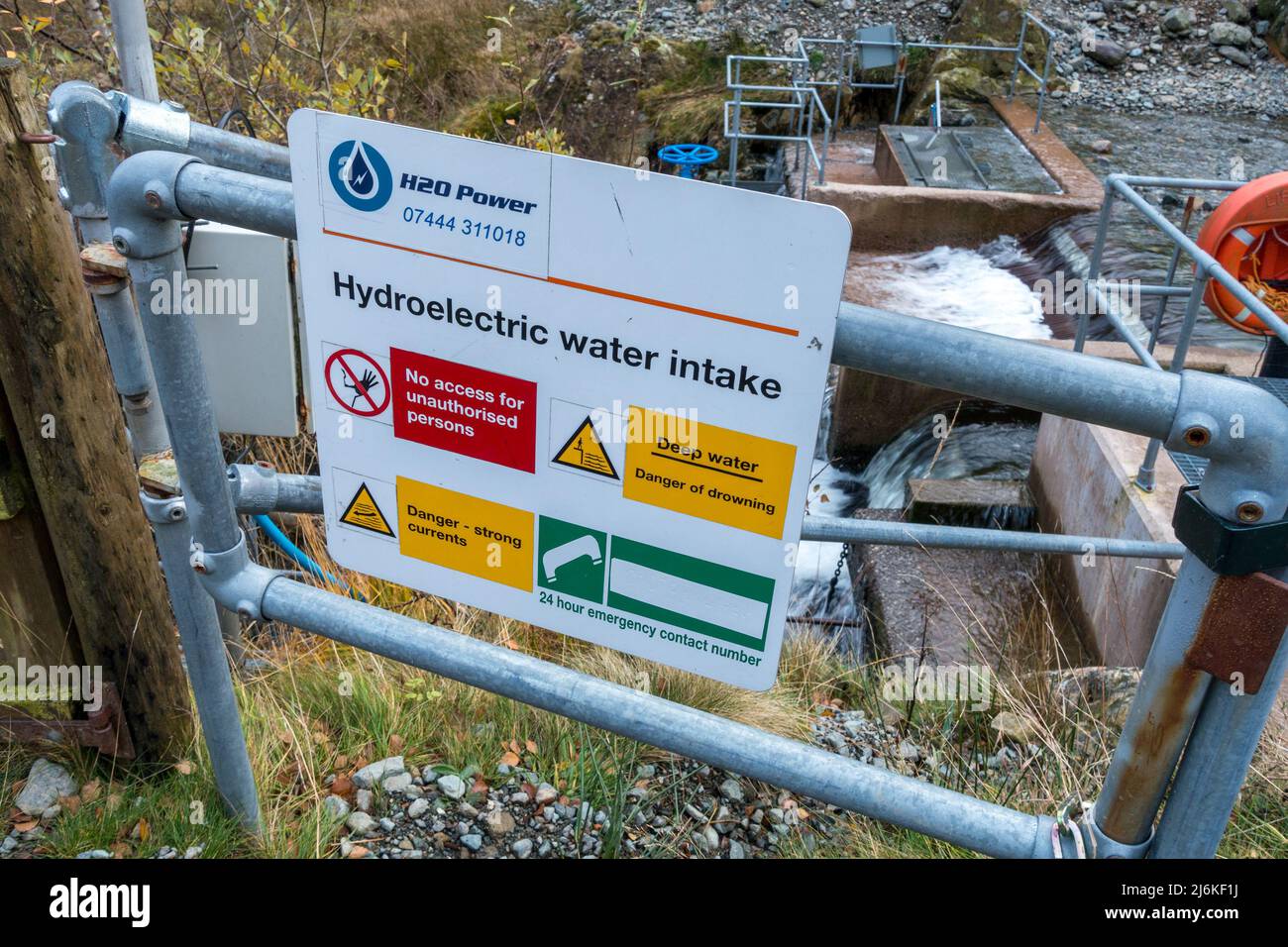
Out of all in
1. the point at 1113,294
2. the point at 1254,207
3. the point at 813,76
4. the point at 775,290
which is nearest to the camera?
the point at 775,290

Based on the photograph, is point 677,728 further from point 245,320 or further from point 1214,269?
point 1214,269

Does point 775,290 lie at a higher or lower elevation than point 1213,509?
higher

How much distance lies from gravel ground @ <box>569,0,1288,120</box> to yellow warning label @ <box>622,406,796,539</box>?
14006 mm

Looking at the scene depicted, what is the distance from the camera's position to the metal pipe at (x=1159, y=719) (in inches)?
49.4

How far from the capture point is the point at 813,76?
1449cm

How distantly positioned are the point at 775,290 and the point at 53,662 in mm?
2318

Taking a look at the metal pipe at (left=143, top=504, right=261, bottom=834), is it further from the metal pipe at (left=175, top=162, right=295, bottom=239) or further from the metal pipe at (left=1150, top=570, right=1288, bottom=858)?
the metal pipe at (left=1150, top=570, right=1288, bottom=858)

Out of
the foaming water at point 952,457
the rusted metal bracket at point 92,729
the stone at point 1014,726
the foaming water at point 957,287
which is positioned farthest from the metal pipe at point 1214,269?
the foaming water at point 957,287

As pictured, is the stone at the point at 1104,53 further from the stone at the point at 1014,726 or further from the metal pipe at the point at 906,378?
the metal pipe at the point at 906,378

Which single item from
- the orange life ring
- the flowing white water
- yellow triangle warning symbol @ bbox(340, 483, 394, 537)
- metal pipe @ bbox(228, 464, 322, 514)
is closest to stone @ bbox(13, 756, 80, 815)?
metal pipe @ bbox(228, 464, 322, 514)

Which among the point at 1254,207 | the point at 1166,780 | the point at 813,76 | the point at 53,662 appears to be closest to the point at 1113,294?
the point at 1254,207

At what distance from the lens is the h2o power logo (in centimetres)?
150

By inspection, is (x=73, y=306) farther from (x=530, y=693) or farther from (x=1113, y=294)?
(x=1113, y=294)

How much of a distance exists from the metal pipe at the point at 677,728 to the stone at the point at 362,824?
0.96 meters
